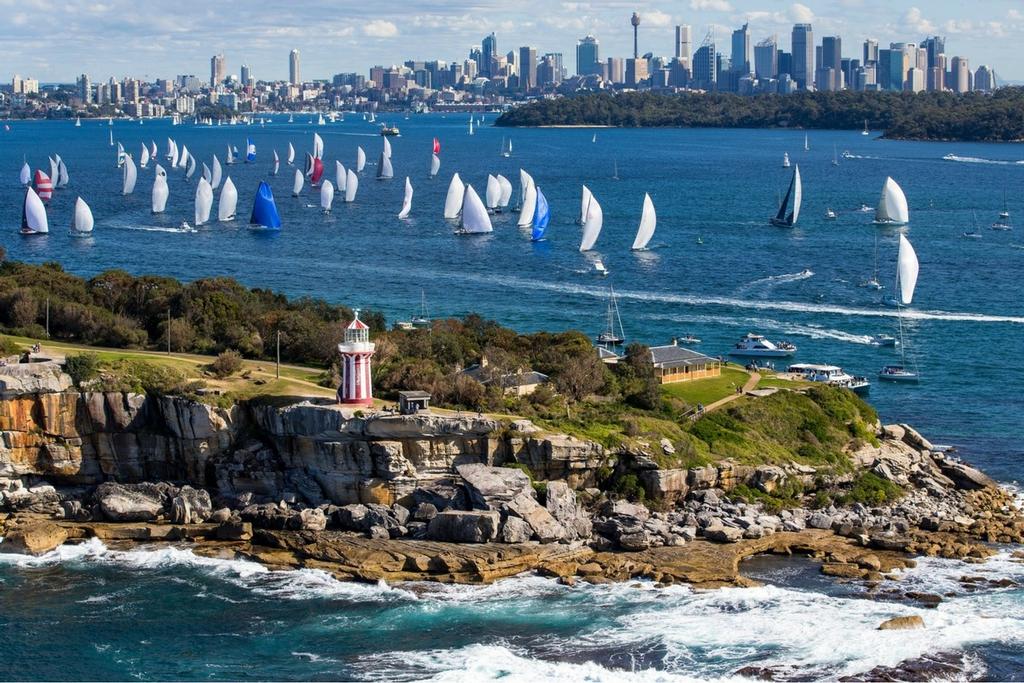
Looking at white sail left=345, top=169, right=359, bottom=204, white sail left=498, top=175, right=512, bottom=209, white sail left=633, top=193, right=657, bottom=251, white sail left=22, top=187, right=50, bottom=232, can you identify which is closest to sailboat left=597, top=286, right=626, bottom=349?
white sail left=633, top=193, right=657, bottom=251

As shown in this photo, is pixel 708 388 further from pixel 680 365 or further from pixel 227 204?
pixel 227 204

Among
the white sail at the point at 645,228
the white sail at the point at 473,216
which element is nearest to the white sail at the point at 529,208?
the white sail at the point at 473,216

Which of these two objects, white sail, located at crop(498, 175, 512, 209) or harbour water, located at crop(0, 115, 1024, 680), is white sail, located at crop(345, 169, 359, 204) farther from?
white sail, located at crop(498, 175, 512, 209)

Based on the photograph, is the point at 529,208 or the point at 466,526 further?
the point at 529,208

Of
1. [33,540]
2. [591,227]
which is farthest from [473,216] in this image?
[33,540]

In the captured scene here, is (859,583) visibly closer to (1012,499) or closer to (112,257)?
(1012,499)

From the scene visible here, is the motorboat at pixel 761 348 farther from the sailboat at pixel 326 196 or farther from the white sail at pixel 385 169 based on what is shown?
the white sail at pixel 385 169
